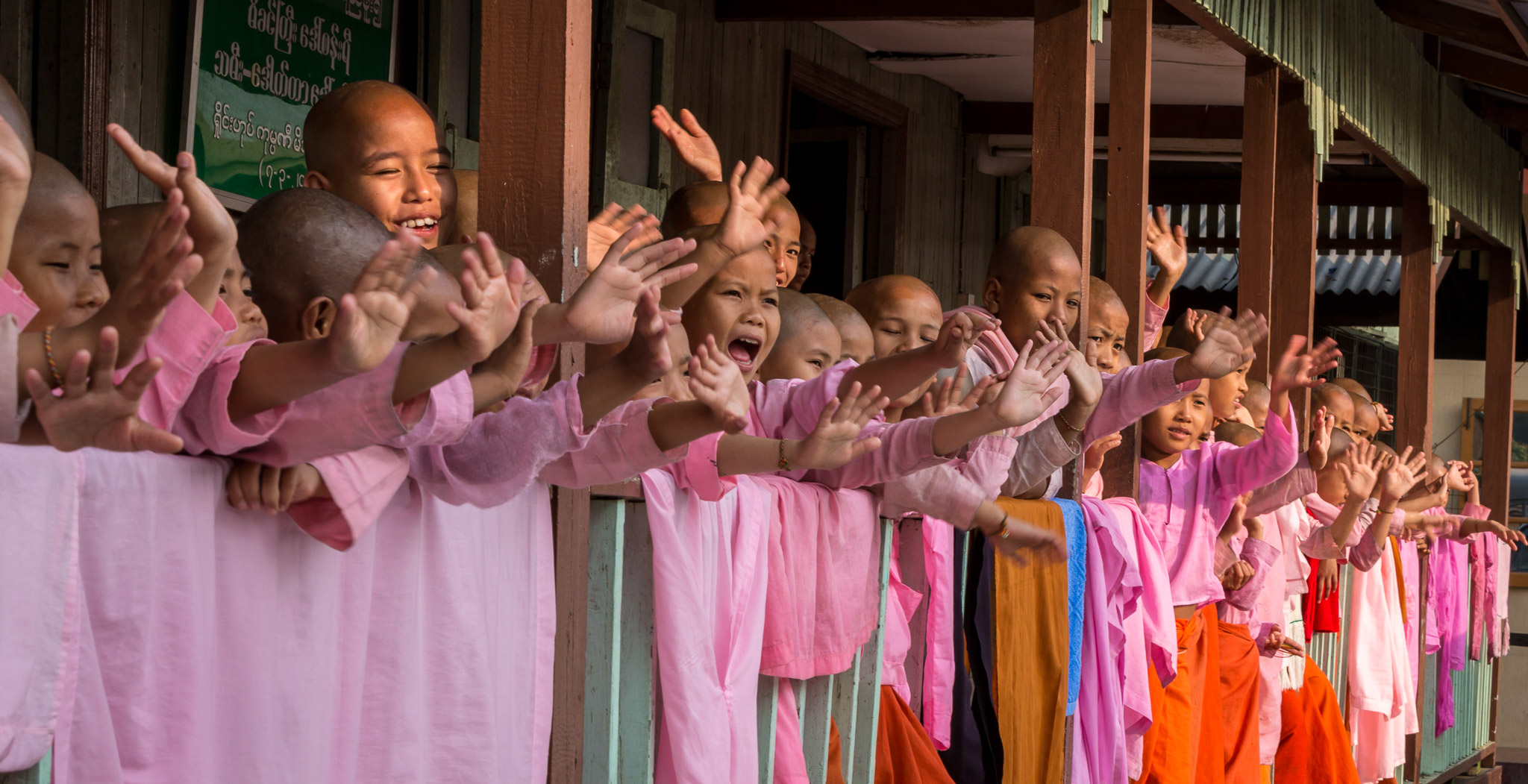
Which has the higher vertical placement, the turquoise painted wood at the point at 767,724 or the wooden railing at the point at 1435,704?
the turquoise painted wood at the point at 767,724

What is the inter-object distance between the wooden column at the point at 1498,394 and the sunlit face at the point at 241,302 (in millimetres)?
10105

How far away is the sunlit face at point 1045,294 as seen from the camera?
464cm

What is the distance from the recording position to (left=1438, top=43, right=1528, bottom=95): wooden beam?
8992 mm

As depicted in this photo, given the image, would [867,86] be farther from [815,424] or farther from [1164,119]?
[815,424]

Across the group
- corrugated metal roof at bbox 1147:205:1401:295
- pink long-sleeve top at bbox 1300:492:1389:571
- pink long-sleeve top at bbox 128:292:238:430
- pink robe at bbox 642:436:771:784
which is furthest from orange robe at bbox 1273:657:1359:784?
corrugated metal roof at bbox 1147:205:1401:295

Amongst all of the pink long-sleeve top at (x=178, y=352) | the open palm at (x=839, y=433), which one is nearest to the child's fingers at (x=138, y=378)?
the pink long-sleeve top at (x=178, y=352)

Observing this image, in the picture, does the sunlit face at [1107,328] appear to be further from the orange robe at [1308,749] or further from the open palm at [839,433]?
the open palm at [839,433]

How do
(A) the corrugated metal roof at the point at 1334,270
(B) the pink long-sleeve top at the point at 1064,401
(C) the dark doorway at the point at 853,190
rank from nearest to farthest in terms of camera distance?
1. (B) the pink long-sleeve top at the point at 1064,401
2. (C) the dark doorway at the point at 853,190
3. (A) the corrugated metal roof at the point at 1334,270

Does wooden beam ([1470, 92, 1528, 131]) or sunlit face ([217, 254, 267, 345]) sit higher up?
wooden beam ([1470, 92, 1528, 131])

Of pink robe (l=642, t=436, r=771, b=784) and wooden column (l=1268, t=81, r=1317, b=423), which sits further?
wooden column (l=1268, t=81, r=1317, b=423)

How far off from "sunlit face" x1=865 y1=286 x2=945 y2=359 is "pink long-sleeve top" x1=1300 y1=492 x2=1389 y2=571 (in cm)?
284

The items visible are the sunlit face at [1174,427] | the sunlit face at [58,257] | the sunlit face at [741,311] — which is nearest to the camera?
the sunlit face at [58,257]

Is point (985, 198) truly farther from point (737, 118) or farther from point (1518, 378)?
point (1518, 378)

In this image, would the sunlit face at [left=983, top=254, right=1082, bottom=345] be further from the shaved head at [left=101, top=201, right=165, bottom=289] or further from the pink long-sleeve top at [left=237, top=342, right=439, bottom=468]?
the pink long-sleeve top at [left=237, top=342, right=439, bottom=468]
